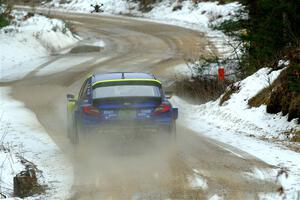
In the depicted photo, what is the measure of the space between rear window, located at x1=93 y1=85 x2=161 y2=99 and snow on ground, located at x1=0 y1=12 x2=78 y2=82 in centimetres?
1467

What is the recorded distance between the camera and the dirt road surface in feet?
28.5

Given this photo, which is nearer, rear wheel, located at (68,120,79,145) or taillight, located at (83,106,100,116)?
taillight, located at (83,106,100,116)

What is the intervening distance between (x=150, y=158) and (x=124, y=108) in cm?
106

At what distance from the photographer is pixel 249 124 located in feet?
47.6

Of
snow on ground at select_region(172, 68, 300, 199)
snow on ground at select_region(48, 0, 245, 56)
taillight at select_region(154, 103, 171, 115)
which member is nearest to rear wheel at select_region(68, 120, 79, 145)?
taillight at select_region(154, 103, 171, 115)

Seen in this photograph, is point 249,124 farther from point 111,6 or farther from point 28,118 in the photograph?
point 111,6

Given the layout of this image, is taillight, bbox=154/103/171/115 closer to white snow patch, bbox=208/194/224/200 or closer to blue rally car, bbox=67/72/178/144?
blue rally car, bbox=67/72/178/144

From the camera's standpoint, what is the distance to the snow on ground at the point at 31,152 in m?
9.18

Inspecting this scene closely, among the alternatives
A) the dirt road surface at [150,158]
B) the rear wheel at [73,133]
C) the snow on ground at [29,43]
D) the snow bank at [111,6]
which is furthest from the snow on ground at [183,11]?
the rear wheel at [73,133]

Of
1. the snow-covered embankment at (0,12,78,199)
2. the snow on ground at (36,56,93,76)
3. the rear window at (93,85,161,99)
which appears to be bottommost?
the snow on ground at (36,56,93,76)

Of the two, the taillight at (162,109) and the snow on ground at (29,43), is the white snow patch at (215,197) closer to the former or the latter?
the taillight at (162,109)

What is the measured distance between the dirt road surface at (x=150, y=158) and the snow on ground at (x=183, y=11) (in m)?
5.00

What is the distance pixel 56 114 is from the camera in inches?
684

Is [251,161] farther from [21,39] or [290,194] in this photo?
[21,39]
